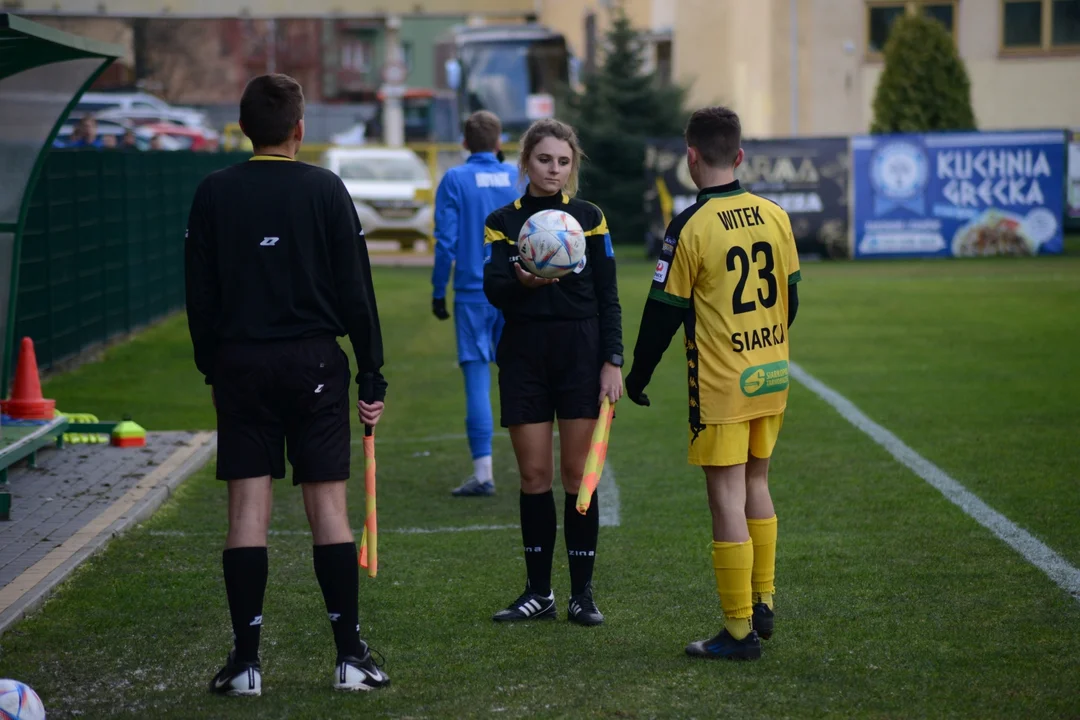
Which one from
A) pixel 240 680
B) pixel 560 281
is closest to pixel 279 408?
pixel 240 680

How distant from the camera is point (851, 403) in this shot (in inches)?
464

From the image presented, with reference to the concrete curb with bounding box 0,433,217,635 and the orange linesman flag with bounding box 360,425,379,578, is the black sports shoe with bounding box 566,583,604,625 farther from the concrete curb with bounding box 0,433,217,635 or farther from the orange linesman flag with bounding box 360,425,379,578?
the concrete curb with bounding box 0,433,217,635

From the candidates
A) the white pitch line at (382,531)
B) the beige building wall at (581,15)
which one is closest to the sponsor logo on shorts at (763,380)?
the white pitch line at (382,531)

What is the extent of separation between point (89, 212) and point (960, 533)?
35.8 ft

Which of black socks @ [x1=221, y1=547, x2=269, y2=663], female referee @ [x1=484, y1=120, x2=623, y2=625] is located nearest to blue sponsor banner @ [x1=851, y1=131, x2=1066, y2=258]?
female referee @ [x1=484, y1=120, x2=623, y2=625]

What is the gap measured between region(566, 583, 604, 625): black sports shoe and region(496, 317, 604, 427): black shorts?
0.73m

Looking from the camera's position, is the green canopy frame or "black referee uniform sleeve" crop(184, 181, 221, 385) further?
the green canopy frame

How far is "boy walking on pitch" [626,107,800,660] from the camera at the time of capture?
526cm

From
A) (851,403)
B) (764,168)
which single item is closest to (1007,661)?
(851,403)

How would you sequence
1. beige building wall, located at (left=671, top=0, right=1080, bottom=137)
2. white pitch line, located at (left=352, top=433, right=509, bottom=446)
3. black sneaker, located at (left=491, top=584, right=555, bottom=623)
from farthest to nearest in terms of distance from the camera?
beige building wall, located at (left=671, top=0, right=1080, bottom=137) < white pitch line, located at (left=352, top=433, right=509, bottom=446) < black sneaker, located at (left=491, top=584, right=555, bottom=623)

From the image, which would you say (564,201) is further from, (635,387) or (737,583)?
(737,583)

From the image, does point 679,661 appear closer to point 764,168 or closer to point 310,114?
point 764,168

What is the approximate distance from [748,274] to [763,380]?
0.39m

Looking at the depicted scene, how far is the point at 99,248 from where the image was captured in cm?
1592
